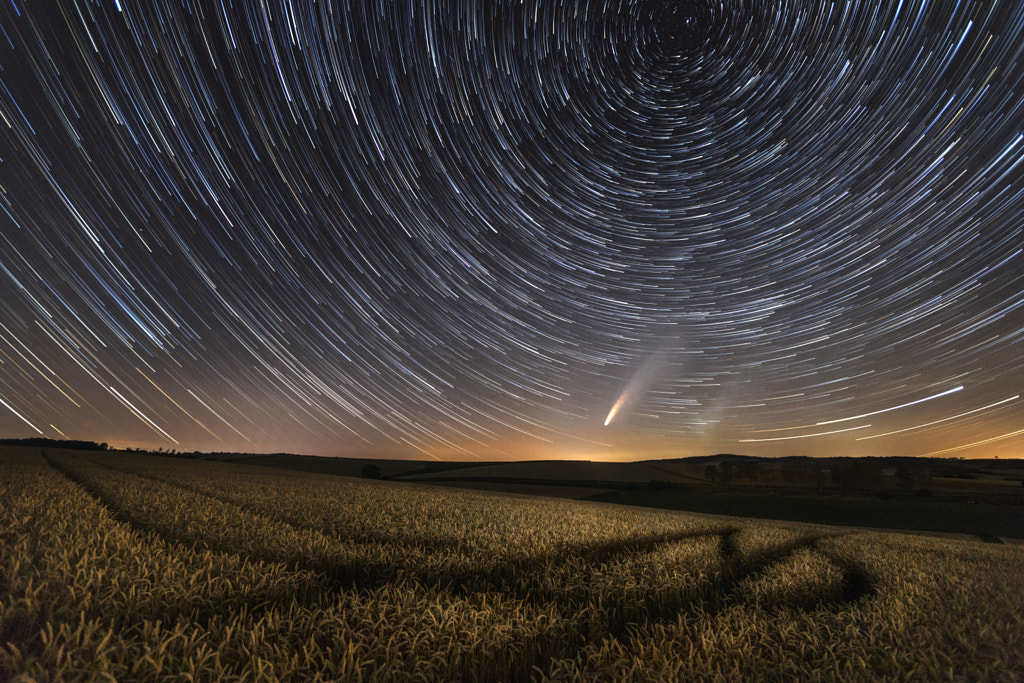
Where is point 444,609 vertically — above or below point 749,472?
below

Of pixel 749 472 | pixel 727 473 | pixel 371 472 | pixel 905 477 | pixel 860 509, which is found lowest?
pixel 860 509

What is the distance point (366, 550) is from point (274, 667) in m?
5.17

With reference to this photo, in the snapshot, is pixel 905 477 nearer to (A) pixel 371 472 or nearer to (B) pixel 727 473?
(B) pixel 727 473

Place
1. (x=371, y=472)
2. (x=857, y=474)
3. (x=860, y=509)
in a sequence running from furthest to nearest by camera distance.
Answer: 1. (x=371, y=472)
2. (x=857, y=474)
3. (x=860, y=509)

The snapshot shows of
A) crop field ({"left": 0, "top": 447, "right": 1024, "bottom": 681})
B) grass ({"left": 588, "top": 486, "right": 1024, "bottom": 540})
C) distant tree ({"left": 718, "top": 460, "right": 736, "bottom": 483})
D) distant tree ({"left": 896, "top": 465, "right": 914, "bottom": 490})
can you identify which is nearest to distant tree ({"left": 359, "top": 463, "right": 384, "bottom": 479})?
grass ({"left": 588, "top": 486, "right": 1024, "bottom": 540})

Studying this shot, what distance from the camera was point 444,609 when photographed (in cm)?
572

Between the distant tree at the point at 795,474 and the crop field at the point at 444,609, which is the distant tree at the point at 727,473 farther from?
the crop field at the point at 444,609

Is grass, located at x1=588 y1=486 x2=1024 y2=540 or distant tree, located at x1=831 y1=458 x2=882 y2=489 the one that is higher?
distant tree, located at x1=831 y1=458 x2=882 y2=489

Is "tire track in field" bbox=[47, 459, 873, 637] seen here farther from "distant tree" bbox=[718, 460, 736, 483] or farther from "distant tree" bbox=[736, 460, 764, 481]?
"distant tree" bbox=[736, 460, 764, 481]

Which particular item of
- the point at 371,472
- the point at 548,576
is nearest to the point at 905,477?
the point at 371,472

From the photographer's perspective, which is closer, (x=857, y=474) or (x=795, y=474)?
(x=857, y=474)

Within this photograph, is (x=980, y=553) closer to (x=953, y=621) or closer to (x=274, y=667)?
(x=953, y=621)

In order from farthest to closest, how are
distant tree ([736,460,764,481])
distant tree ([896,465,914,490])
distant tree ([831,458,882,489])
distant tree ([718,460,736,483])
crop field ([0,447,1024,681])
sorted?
distant tree ([736,460,764,481]) → distant tree ([718,460,736,483]) → distant tree ([831,458,882,489]) → distant tree ([896,465,914,490]) → crop field ([0,447,1024,681])

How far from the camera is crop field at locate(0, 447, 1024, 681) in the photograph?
3959 millimetres
